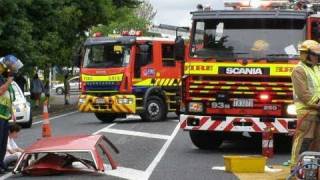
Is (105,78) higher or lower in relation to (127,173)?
higher

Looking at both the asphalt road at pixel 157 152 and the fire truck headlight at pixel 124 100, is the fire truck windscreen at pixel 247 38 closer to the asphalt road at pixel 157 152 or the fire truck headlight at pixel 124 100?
the asphalt road at pixel 157 152

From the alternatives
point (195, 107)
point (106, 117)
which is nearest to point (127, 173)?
point (195, 107)

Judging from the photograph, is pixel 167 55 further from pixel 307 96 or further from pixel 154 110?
pixel 307 96

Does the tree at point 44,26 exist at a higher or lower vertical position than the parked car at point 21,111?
higher

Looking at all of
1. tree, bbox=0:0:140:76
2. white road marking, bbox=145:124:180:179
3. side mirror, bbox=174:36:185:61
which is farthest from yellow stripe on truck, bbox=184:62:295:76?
tree, bbox=0:0:140:76

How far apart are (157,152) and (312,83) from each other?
19.4 feet

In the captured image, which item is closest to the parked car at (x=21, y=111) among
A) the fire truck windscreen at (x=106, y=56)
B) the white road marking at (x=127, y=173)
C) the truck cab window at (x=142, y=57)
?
the fire truck windscreen at (x=106, y=56)

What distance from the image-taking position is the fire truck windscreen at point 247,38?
579 inches

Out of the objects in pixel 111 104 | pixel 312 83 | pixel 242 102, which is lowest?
pixel 111 104

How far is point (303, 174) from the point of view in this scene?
898 centimetres

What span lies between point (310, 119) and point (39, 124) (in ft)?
56.2

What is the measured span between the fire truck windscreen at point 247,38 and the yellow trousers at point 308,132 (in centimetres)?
425

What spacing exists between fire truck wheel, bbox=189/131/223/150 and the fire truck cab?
8.40 metres

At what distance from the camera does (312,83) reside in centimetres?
1046
